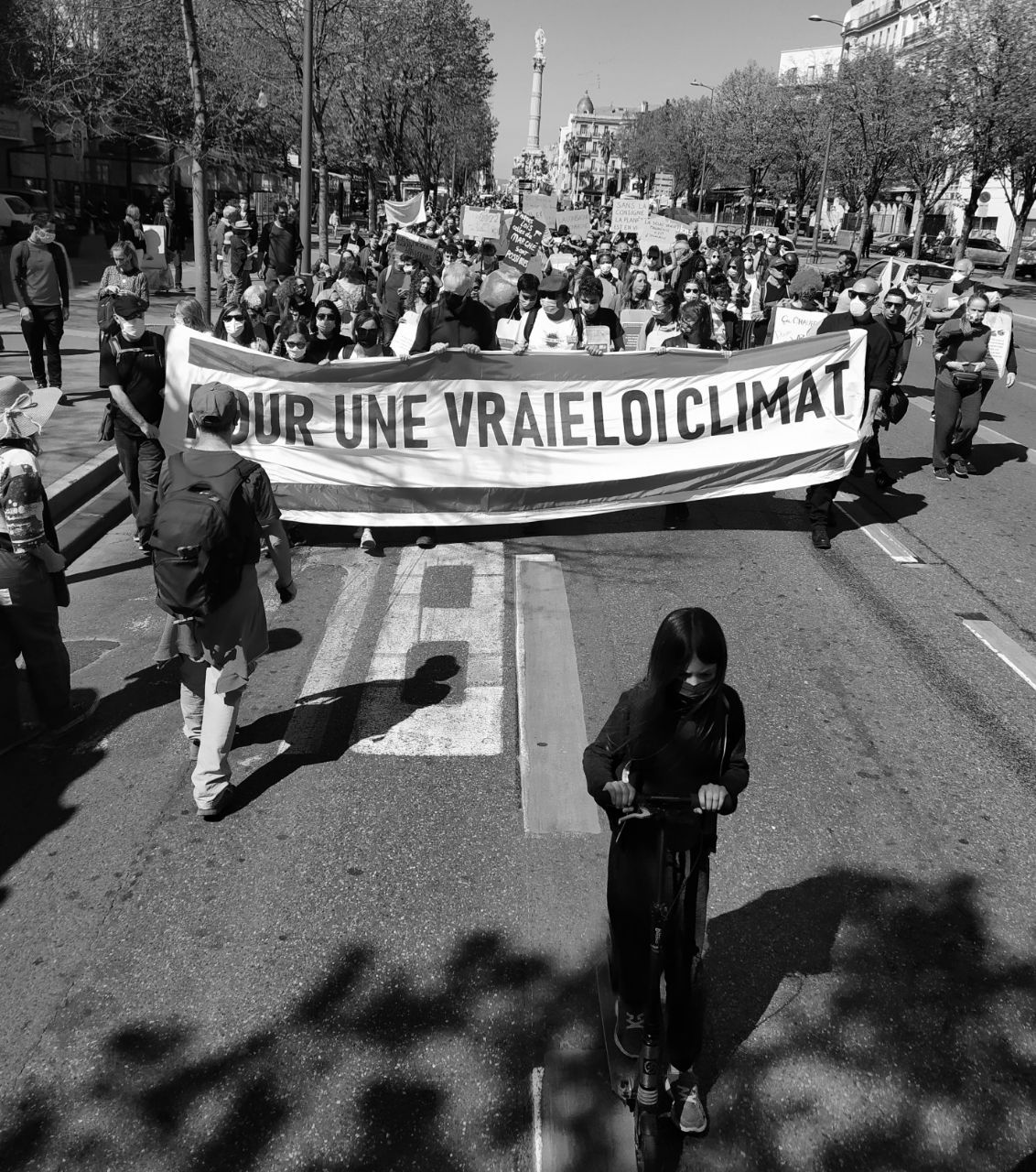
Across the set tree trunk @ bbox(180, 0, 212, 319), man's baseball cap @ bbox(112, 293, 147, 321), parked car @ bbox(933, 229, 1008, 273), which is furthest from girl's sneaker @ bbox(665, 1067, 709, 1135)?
parked car @ bbox(933, 229, 1008, 273)

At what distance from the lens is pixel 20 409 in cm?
→ 511

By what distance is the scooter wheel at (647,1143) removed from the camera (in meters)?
2.90

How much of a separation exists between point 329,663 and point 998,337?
7.87 meters

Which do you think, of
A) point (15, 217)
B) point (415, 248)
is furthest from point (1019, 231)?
point (15, 217)

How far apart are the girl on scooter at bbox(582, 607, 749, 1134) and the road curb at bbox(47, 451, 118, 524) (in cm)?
664

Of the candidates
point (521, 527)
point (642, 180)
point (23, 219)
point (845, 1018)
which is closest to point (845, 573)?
point (521, 527)

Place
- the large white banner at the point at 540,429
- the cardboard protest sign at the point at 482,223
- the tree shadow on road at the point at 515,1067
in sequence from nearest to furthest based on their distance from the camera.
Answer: the tree shadow on road at the point at 515,1067 < the large white banner at the point at 540,429 < the cardboard protest sign at the point at 482,223

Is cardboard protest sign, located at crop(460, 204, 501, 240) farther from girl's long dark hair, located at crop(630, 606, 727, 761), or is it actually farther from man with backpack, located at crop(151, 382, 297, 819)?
girl's long dark hair, located at crop(630, 606, 727, 761)

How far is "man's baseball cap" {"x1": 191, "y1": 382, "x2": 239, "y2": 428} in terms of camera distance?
170 inches

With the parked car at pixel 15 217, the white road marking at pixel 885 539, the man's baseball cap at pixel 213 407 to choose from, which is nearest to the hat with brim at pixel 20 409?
the man's baseball cap at pixel 213 407

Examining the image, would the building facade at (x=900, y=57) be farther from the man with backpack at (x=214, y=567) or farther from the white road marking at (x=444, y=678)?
the man with backpack at (x=214, y=567)

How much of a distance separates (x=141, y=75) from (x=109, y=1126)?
31414mm

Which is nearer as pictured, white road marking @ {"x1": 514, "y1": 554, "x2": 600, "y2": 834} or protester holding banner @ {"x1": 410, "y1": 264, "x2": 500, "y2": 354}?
white road marking @ {"x1": 514, "y1": 554, "x2": 600, "y2": 834}

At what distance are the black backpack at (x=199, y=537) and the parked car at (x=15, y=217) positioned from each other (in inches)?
932
